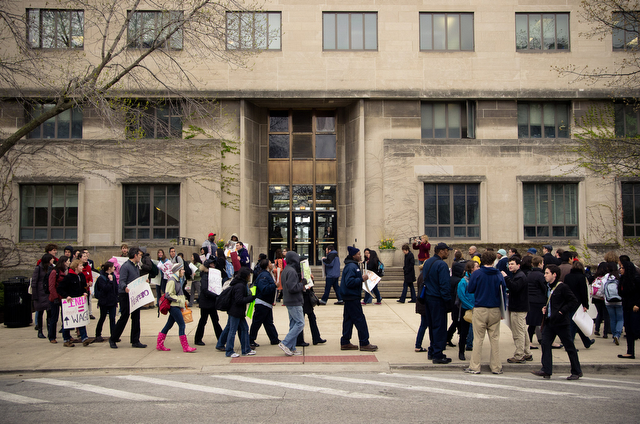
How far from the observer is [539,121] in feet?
77.1

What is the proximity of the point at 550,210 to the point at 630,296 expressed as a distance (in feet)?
43.2

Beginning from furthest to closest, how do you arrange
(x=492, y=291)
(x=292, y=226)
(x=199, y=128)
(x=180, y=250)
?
(x=292, y=226) → (x=199, y=128) → (x=180, y=250) → (x=492, y=291)

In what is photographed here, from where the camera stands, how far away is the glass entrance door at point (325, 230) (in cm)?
2444

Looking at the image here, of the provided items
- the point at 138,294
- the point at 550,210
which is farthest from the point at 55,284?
the point at 550,210

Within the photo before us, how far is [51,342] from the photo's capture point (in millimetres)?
11672

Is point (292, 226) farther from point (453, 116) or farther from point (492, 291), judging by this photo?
point (492, 291)

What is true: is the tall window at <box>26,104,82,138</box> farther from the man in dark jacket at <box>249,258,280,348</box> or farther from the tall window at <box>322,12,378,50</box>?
the man in dark jacket at <box>249,258,280,348</box>

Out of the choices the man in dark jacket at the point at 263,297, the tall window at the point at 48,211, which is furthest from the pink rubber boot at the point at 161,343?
the tall window at the point at 48,211

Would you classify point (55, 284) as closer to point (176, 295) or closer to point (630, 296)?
point (176, 295)

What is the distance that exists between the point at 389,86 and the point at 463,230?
690 cm

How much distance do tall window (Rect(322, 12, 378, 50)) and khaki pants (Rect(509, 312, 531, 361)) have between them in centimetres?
1629

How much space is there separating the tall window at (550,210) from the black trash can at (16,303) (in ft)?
61.2

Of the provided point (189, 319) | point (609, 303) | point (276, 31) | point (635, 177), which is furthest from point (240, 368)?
point (635, 177)

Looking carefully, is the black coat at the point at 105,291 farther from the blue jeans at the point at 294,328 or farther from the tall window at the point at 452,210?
the tall window at the point at 452,210
